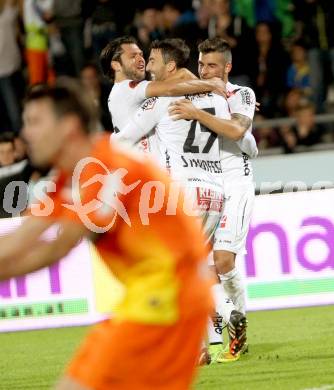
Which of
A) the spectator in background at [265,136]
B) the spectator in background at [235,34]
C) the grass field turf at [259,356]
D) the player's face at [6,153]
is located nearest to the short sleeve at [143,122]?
the grass field turf at [259,356]

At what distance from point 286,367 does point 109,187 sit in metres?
4.53

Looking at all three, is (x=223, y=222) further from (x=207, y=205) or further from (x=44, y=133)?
(x=44, y=133)

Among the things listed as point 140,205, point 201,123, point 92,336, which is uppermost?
point 201,123

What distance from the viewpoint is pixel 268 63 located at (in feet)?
55.2

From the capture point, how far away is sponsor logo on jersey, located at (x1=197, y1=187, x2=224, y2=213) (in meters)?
9.62

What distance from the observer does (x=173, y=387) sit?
4.99 meters

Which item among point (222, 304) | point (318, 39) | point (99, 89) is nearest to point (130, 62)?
point (222, 304)

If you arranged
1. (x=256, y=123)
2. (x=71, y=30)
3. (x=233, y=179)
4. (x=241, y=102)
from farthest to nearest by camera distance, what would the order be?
(x=71, y=30), (x=256, y=123), (x=233, y=179), (x=241, y=102)

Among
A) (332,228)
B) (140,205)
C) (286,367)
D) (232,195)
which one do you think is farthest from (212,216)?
(140,205)

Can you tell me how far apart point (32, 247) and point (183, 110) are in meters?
4.55

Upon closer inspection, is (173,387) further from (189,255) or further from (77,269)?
→ (77,269)

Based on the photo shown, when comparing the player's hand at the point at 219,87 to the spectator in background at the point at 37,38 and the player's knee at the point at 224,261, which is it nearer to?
the player's knee at the point at 224,261

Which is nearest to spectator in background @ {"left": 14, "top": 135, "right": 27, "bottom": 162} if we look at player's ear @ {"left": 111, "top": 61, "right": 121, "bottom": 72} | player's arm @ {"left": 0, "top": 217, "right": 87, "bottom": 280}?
player's ear @ {"left": 111, "top": 61, "right": 121, "bottom": 72}

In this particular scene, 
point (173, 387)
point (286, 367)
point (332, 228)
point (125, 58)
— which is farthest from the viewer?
point (332, 228)
